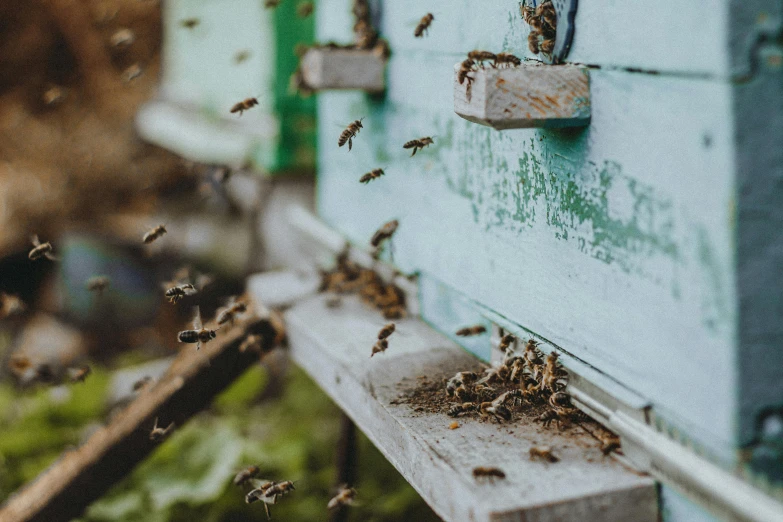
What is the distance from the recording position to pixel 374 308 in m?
3.01

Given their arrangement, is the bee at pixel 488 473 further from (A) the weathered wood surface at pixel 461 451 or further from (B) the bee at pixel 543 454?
(B) the bee at pixel 543 454

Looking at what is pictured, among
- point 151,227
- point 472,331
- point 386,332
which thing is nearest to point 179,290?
point 386,332

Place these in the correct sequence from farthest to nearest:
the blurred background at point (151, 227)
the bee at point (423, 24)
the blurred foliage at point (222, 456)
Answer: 1. the blurred background at point (151, 227)
2. the blurred foliage at point (222, 456)
3. the bee at point (423, 24)

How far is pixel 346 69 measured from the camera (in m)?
2.87

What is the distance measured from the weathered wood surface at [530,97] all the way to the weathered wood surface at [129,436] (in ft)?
5.11

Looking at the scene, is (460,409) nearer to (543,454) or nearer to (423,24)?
(543,454)

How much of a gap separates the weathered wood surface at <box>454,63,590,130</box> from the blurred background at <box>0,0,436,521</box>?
1.85m

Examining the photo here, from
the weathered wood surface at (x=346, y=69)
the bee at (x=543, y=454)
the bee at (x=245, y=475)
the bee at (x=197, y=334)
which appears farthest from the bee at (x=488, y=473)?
the weathered wood surface at (x=346, y=69)

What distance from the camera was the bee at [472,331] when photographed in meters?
2.31

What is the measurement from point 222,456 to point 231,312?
1.15 m

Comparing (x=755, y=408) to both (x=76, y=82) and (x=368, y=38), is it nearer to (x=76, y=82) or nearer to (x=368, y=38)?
(x=368, y=38)

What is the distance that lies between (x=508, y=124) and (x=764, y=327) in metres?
0.67

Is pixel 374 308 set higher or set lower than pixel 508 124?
lower

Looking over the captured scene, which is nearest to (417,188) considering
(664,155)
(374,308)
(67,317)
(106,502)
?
(374,308)
